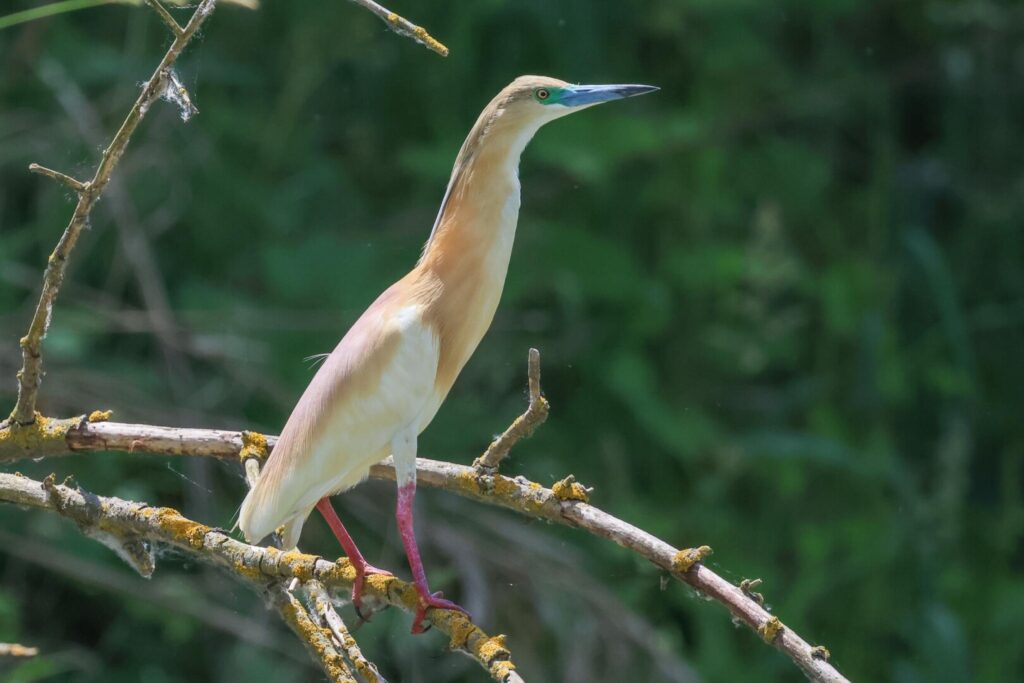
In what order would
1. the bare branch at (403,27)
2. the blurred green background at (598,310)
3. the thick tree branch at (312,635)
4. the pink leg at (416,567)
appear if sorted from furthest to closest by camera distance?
the blurred green background at (598,310)
the pink leg at (416,567)
the thick tree branch at (312,635)
the bare branch at (403,27)

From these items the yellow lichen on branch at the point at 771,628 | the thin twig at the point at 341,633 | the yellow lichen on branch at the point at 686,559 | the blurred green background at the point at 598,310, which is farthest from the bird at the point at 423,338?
the blurred green background at the point at 598,310

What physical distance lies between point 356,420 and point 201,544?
0.30m

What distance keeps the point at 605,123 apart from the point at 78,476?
63.5 inches

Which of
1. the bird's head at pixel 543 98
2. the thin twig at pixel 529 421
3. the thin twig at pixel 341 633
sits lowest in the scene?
the thin twig at pixel 341 633

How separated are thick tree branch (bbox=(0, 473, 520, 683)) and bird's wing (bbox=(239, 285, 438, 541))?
166mm

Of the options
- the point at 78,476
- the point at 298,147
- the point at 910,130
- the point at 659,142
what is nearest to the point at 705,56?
the point at 659,142

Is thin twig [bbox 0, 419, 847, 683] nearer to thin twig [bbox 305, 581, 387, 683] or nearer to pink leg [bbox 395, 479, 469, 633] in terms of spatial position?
pink leg [bbox 395, 479, 469, 633]

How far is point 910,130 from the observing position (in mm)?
4289

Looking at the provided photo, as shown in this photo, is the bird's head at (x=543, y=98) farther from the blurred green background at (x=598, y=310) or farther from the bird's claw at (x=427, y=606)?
the blurred green background at (x=598, y=310)

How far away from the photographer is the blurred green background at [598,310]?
2.92m

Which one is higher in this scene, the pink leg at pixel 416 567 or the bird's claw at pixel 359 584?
the pink leg at pixel 416 567

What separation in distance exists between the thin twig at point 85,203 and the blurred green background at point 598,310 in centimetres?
136

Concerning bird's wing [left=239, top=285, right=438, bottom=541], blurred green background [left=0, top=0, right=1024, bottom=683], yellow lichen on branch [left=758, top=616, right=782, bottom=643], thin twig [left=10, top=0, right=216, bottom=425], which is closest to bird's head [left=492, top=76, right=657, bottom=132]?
bird's wing [left=239, top=285, right=438, bottom=541]

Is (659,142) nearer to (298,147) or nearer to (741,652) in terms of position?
(298,147)
